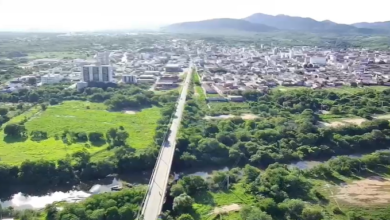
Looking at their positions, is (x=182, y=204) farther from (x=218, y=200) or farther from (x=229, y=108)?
(x=229, y=108)

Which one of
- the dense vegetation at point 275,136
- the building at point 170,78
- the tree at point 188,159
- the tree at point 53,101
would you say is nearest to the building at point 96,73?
the building at point 170,78

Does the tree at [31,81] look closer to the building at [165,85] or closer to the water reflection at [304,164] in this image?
the building at [165,85]

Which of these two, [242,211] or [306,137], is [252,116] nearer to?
[306,137]

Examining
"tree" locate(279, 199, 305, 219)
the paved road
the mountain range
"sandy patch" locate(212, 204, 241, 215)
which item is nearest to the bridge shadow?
"sandy patch" locate(212, 204, 241, 215)

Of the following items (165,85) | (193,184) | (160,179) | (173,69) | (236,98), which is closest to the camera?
(193,184)

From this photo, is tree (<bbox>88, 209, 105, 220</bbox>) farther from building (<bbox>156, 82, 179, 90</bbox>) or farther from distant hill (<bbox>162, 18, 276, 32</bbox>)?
distant hill (<bbox>162, 18, 276, 32</bbox>)

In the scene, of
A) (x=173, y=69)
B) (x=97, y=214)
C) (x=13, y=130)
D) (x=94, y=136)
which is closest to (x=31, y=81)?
→ (x=173, y=69)

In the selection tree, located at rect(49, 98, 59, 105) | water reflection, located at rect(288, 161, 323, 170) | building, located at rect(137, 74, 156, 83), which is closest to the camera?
water reflection, located at rect(288, 161, 323, 170)

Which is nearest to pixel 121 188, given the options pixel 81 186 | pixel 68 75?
pixel 81 186
